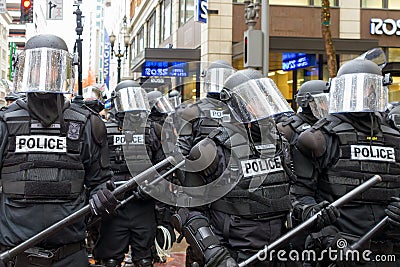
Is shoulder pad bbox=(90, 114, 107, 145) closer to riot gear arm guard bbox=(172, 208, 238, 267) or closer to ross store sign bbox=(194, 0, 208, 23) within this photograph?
riot gear arm guard bbox=(172, 208, 238, 267)

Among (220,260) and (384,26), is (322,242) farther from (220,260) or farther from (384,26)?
(384,26)

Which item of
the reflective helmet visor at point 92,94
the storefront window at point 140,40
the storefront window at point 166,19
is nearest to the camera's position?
the reflective helmet visor at point 92,94

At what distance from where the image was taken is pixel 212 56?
1852cm

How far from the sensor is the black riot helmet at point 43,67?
415 cm

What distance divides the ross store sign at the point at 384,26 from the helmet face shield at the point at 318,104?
12.6 metres

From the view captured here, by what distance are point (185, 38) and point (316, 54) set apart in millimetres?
6708

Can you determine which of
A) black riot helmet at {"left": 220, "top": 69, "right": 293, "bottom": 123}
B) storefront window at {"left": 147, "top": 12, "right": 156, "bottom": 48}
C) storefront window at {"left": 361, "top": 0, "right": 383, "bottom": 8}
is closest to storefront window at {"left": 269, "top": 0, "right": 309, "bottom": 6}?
storefront window at {"left": 361, "top": 0, "right": 383, "bottom": 8}

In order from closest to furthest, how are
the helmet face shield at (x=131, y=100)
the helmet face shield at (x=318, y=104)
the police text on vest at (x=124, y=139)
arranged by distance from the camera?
the police text on vest at (x=124, y=139) < the helmet face shield at (x=131, y=100) < the helmet face shield at (x=318, y=104)

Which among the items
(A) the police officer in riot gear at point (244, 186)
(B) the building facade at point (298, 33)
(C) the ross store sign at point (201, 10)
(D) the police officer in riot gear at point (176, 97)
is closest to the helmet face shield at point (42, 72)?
(A) the police officer in riot gear at point (244, 186)

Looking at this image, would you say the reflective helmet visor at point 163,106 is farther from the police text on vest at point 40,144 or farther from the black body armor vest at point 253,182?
the black body armor vest at point 253,182

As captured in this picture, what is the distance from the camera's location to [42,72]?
4160 mm

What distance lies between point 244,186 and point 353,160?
951 mm

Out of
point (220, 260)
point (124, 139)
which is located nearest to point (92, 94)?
point (124, 139)

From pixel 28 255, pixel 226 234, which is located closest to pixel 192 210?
pixel 226 234
